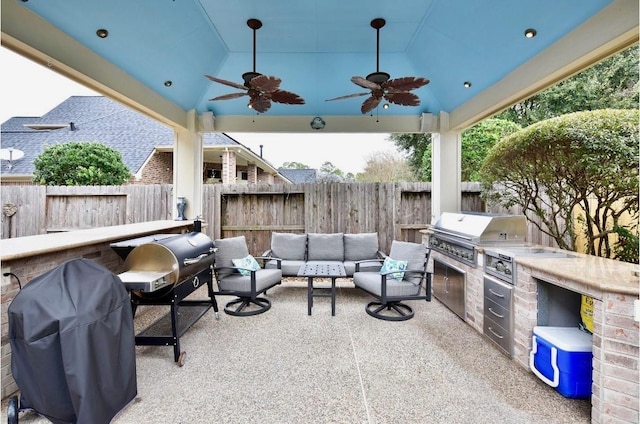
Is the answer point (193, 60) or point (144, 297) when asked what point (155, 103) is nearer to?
point (193, 60)

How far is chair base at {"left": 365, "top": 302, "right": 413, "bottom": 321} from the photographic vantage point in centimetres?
361

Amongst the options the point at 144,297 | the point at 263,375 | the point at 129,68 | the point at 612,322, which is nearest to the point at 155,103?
the point at 129,68

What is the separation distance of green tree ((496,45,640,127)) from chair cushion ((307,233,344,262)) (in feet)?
25.2

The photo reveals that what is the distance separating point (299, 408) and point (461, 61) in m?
4.33

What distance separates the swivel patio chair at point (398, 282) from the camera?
11.8ft

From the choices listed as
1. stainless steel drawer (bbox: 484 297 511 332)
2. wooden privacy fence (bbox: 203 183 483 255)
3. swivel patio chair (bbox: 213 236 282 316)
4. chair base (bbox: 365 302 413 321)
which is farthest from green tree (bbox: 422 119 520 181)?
swivel patio chair (bbox: 213 236 282 316)

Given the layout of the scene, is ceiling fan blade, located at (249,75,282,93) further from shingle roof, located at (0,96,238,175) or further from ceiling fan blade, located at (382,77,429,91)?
shingle roof, located at (0,96,238,175)

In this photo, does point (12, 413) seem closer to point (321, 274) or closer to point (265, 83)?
point (321, 274)

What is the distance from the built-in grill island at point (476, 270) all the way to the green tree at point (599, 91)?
6856mm

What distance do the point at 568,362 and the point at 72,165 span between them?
9414 millimetres

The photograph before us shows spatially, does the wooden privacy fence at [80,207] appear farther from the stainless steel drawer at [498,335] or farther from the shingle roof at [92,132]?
the stainless steel drawer at [498,335]

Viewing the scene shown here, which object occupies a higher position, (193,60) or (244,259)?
(193,60)

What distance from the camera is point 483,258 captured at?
3152 mm

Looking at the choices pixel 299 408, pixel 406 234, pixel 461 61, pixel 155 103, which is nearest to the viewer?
pixel 299 408
